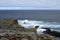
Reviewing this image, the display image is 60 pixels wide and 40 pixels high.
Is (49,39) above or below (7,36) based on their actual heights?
below

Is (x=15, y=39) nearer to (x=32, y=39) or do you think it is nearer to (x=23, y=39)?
(x=23, y=39)

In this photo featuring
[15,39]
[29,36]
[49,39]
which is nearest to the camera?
[15,39]

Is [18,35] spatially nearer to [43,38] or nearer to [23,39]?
[23,39]

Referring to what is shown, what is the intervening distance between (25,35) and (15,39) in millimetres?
849

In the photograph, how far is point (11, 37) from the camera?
10719 millimetres

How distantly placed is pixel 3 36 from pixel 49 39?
15.7 ft

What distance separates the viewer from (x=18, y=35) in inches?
432

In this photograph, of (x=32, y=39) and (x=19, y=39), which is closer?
(x=19, y=39)

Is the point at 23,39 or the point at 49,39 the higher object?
the point at 23,39

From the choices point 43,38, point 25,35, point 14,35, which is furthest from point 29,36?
point 43,38

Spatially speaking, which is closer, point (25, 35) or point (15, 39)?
point (15, 39)

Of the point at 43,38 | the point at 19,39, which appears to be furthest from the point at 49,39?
the point at 19,39

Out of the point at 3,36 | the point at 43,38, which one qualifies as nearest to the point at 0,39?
the point at 3,36

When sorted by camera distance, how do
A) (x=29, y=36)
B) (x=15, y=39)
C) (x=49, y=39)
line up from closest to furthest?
(x=15, y=39)
(x=29, y=36)
(x=49, y=39)
